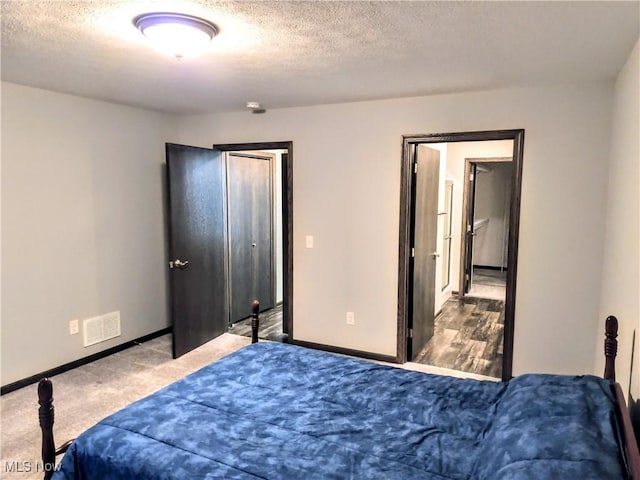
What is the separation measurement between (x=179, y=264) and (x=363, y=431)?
9.10 feet

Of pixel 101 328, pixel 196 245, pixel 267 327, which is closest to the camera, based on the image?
pixel 101 328

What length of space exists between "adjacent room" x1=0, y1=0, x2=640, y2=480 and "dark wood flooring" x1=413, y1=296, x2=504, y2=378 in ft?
0.14

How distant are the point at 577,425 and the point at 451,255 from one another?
17.1 ft

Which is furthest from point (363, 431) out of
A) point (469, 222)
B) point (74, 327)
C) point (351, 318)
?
point (469, 222)

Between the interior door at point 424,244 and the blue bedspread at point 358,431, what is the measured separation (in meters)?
1.81

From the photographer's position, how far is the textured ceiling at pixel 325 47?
1.87m

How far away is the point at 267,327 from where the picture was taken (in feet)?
16.4

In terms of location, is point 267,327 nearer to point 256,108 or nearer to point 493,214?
point 256,108

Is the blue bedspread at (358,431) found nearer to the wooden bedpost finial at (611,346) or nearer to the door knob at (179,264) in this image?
the wooden bedpost finial at (611,346)

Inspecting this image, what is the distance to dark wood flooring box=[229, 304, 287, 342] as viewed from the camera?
4.67m

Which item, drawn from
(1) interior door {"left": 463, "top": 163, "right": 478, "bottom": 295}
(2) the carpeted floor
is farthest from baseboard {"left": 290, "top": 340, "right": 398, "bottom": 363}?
(1) interior door {"left": 463, "top": 163, "right": 478, "bottom": 295}

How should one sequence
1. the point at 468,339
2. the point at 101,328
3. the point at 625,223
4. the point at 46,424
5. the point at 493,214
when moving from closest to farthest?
the point at 46,424 → the point at 625,223 → the point at 101,328 → the point at 468,339 → the point at 493,214

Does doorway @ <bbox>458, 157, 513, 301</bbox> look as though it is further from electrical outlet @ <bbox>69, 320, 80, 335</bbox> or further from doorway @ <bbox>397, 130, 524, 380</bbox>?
electrical outlet @ <bbox>69, 320, 80, 335</bbox>

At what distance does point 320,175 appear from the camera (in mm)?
4102
